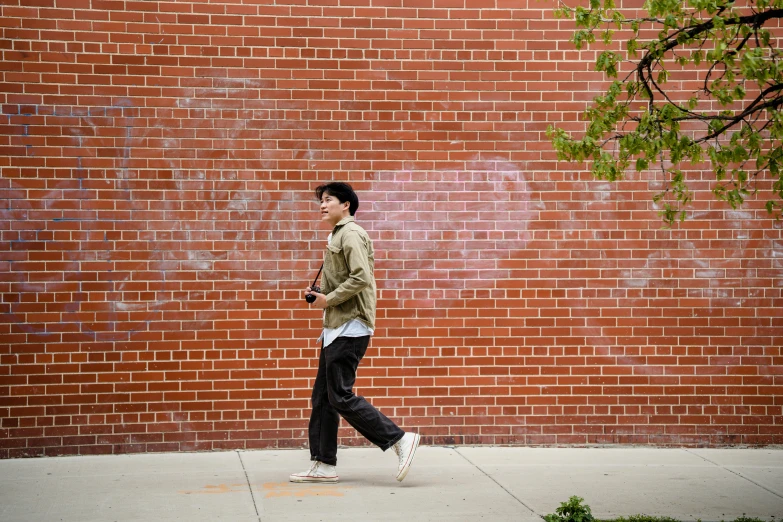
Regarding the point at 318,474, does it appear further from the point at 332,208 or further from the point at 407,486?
the point at 332,208

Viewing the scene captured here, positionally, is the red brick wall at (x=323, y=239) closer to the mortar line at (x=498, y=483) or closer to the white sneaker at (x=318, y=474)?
the mortar line at (x=498, y=483)

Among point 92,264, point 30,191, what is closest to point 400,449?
point 92,264

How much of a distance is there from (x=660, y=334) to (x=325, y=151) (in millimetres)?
3242

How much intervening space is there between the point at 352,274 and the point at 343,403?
883 millimetres

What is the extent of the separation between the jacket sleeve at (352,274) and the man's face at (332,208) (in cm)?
24

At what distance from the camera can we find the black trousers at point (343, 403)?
638 cm

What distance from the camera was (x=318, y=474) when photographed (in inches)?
261

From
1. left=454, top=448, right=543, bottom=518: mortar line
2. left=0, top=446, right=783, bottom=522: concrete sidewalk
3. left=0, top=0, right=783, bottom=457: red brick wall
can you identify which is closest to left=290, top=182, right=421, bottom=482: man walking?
left=0, top=446, right=783, bottom=522: concrete sidewalk

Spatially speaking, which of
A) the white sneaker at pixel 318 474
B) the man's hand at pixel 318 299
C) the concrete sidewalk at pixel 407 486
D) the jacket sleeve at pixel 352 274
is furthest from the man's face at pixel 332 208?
the concrete sidewalk at pixel 407 486

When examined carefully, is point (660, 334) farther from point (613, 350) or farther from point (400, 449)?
point (400, 449)

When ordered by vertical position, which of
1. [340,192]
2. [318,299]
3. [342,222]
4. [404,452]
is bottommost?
[404,452]

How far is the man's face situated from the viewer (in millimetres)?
6566

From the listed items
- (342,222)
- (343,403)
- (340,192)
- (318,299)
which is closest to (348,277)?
(318,299)

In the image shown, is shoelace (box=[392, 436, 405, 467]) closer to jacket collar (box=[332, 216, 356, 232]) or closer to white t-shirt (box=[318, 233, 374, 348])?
white t-shirt (box=[318, 233, 374, 348])
